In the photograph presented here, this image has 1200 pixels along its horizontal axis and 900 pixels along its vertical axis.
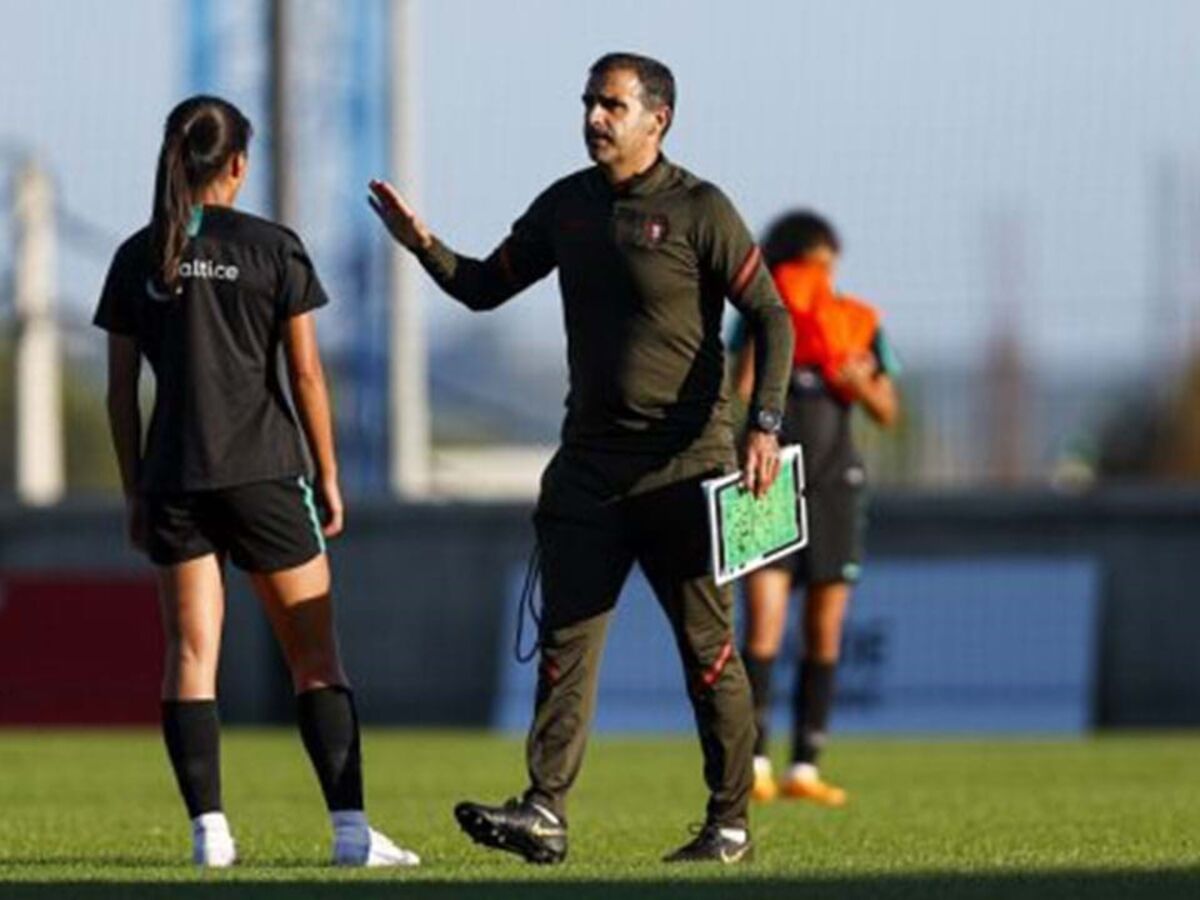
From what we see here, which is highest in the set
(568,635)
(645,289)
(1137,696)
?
(645,289)

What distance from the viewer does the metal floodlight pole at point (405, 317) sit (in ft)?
91.6

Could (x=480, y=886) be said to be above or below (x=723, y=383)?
below

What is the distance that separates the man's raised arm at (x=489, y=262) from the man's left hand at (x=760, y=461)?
73cm

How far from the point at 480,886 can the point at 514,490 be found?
23.7 meters

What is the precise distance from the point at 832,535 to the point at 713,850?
4.61 metres

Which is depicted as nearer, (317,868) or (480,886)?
(480,886)

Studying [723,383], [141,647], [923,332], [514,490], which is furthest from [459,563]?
[723,383]

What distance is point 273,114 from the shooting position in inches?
1109

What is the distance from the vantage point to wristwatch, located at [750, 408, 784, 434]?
11133 millimetres

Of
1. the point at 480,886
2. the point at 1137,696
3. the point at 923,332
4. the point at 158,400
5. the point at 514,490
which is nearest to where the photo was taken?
the point at 480,886

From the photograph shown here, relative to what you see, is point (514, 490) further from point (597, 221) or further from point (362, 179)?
point (597, 221)

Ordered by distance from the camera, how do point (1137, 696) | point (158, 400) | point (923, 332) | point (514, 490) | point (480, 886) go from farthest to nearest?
point (514, 490) → point (923, 332) → point (1137, 696) → point (158, 400) → point (480, 886)

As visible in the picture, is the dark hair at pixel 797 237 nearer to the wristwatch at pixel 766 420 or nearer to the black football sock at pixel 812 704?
the black football sock at pixel 812 704

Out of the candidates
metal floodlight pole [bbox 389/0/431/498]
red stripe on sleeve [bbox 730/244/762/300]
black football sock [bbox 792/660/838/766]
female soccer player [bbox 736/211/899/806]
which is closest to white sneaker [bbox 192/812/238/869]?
red stripe on sleeve [bbox 730/244/762/300]
